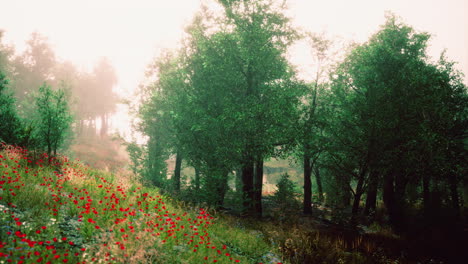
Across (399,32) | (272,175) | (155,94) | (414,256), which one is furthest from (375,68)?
(272,175)

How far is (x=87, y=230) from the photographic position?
529 centimetres

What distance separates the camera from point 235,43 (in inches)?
516

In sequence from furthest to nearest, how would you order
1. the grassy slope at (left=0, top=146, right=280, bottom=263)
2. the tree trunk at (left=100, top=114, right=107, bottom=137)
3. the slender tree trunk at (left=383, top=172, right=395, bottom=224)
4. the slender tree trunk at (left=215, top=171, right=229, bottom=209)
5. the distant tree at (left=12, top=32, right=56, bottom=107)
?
the tree trunk at (left=100, top=114, right=107, bottom=137), the distant tree at (left=12, top=32, right=56, bottom=107), the slender tree trunk at (left=383, top=172, right=395, bottom=224), the slender tree trunk at (left=215, top=171, right=229, bottom=209), the grassy slope at (left=0, top=146, right=280, bottom=263)

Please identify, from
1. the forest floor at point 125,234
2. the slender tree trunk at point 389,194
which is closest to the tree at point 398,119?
the slender tree trunk at point 389,194

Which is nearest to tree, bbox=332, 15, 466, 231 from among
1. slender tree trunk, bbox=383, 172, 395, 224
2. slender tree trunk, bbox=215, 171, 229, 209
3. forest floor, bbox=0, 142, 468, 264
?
slender tree trunk, bbox=383, 172, 395, 224

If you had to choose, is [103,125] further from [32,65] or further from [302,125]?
[302,125]

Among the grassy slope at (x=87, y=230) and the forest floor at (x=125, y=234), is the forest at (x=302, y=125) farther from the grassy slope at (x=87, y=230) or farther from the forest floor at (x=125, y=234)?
the grassy slope at (x=87, y=230)

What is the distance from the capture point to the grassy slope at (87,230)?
4.16m

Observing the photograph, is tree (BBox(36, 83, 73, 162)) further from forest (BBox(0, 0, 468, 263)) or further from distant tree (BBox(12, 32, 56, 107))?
distant tree (BBox(12, 32, 56, 107))

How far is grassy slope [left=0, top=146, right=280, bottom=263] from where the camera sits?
416cm

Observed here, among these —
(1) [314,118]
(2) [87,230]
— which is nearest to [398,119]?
(1) [314,118]

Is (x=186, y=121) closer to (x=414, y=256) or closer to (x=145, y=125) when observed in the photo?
(x=145, y=125)

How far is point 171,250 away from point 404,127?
12804mm

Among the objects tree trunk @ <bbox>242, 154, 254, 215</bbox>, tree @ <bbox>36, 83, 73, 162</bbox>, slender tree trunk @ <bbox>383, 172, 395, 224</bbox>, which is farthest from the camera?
slender tree trunk @ <bbox>383, 172, 395, 224</bbox>
